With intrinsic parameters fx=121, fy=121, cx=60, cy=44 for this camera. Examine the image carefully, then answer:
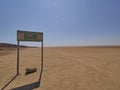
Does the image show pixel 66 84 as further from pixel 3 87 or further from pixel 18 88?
pixel 3 87

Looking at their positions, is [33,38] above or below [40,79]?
above

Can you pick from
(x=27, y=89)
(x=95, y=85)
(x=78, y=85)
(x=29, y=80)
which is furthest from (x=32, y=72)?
(x=95, y=85)

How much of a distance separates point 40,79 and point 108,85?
11.7 ft

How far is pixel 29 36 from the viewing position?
344 inches

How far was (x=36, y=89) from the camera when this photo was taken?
5.45m

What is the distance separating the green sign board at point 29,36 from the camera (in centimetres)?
821

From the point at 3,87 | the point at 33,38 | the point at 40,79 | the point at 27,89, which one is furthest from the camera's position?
the point at 33,38

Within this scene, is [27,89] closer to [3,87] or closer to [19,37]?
[3,87]

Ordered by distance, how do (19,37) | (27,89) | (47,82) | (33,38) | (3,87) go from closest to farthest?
(27,89), (3,87), (47,82), (19,37), (33,38)

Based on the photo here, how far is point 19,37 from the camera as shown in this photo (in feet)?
26.8

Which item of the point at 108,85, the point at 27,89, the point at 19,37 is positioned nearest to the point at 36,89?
the point at 27,89

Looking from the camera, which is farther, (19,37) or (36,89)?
(19,37)

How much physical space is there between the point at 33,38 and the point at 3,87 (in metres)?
4.15

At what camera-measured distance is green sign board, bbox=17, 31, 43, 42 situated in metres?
8.21
